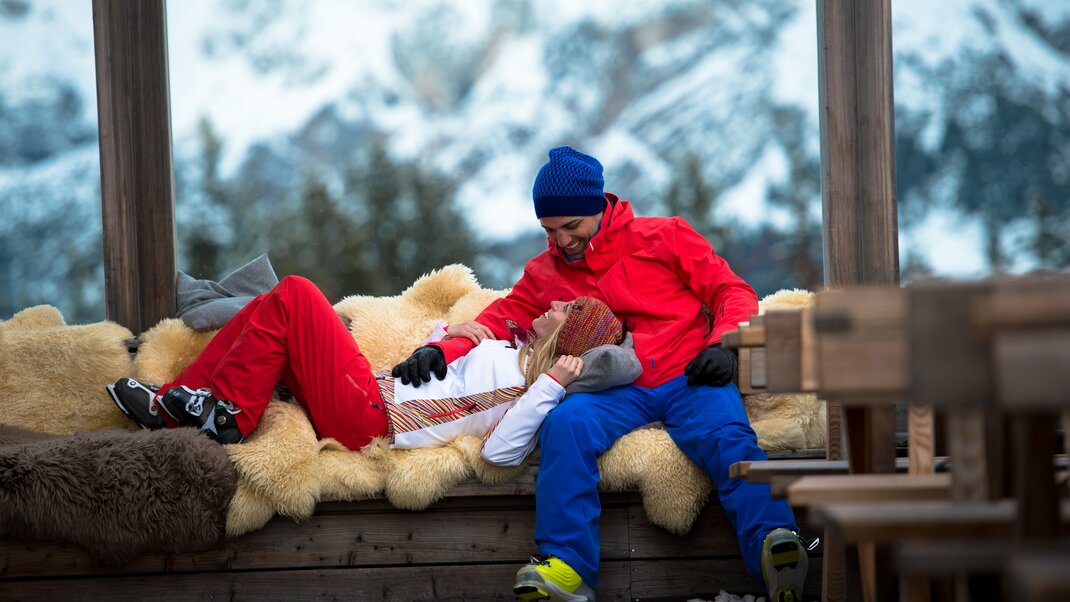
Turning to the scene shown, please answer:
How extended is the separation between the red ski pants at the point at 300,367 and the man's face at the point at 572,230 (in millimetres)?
706

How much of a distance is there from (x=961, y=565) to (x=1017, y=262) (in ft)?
10.7

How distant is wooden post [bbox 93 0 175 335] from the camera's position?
3.84m

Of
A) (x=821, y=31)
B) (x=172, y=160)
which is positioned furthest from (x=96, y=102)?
(x=821, y=31)

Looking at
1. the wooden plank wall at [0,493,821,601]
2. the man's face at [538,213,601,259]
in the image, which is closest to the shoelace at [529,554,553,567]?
the wooden plank wall at [0,493,821,601]

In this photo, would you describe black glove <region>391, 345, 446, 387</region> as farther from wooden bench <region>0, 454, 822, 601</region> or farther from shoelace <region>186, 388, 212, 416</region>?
shoelace <region>186, 388, 212, 416</region>

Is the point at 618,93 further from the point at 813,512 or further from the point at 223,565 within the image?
the point at 813,512

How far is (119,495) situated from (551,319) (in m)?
1.29

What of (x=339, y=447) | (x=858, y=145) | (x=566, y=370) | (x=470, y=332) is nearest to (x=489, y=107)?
(x=470, y=332)

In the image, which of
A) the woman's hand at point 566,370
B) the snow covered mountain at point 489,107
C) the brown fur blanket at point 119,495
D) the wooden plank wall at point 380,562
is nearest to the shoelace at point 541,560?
the wooden plank wall at point 380,562

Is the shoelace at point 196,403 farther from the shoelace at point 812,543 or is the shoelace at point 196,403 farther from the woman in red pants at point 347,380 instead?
the shoelace at point 812,543

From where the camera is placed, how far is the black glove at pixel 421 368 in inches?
125

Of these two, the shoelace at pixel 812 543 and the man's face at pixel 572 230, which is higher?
the man's face at pixel 572 230

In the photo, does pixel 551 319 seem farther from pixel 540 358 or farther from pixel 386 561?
pixel 386 561

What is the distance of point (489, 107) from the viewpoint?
4.21 meters
